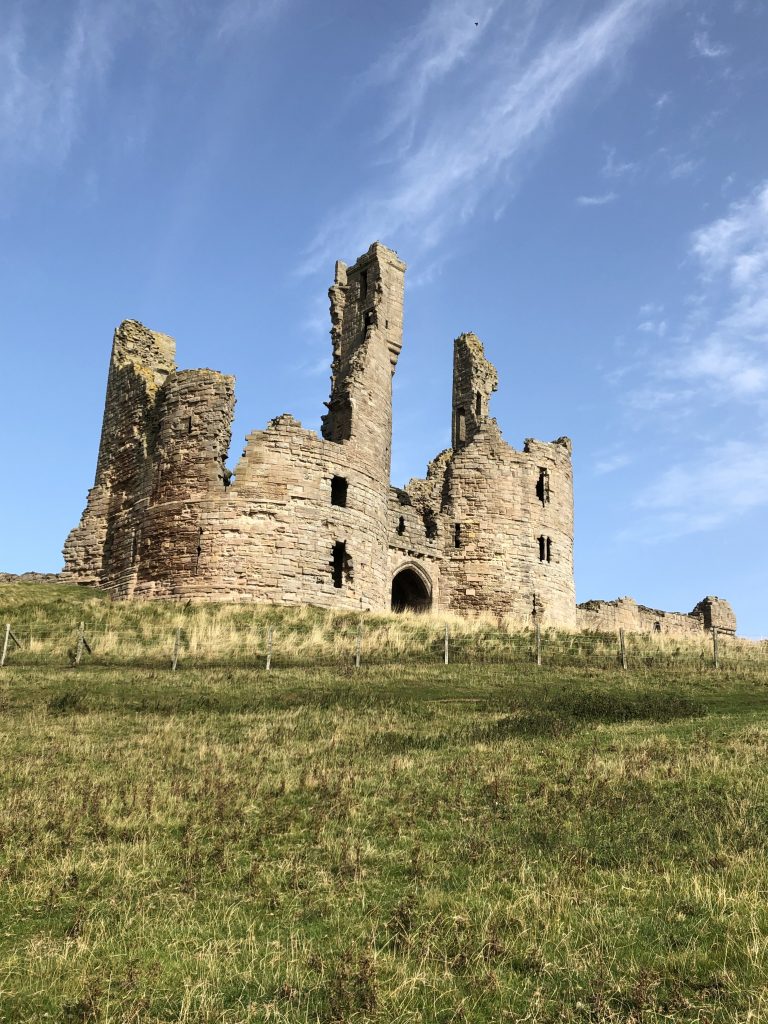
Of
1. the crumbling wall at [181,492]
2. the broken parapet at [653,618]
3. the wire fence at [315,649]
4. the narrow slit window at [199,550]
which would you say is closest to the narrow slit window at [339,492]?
the crumbling wall at [181,492]

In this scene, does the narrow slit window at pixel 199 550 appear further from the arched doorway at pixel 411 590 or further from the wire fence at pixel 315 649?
the arched doorway at pixel 411 590

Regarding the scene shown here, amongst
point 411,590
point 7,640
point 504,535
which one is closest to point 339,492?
point 411,590

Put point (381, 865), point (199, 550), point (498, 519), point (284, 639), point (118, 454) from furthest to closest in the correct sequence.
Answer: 1. point (498, 519)
2. point (118, 454)
3. point (199, 550)
4. point (284, 639)
5. point (381, 865)

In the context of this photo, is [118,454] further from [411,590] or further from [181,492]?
[411,590]

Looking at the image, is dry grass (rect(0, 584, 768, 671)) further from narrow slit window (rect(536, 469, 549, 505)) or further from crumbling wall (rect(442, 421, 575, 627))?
narrow slit window (rect(536, 469, 549, 505))

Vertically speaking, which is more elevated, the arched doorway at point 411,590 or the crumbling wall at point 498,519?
the crumbling wall at point 498,519

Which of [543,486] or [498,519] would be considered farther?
[543,486]

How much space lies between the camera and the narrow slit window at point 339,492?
101 feet

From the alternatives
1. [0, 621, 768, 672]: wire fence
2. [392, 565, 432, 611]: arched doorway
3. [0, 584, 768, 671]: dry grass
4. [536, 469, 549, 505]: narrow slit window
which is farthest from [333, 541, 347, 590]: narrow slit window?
[536, 469, 549, 505]: narrow slit window

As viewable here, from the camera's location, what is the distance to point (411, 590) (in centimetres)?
3600

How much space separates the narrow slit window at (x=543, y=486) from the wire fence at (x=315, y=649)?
39.7 feet

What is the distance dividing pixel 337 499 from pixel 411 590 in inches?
263

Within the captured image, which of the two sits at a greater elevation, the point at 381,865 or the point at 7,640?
the point at 7,640

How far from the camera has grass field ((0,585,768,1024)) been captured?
6.36 metres
